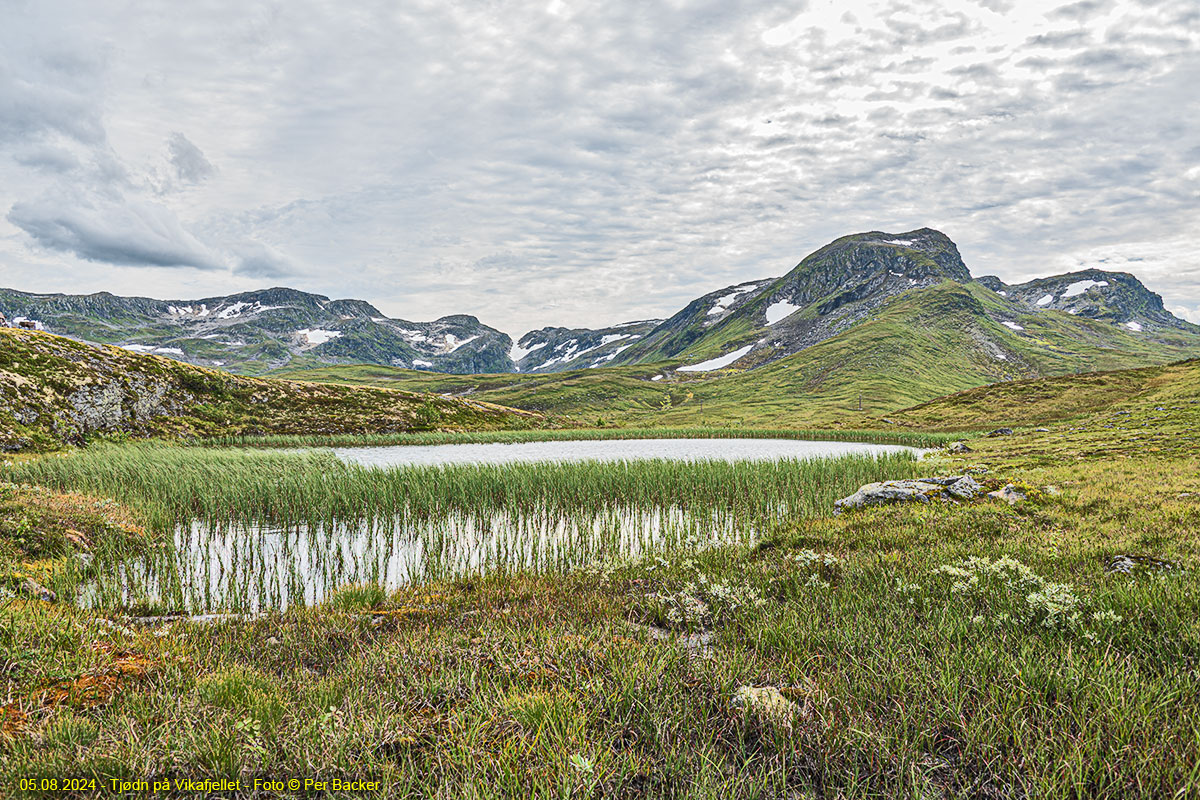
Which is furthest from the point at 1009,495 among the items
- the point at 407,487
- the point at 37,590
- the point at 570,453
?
the point at 570,453

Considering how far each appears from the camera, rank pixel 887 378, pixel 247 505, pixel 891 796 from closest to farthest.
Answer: pixel 891 796
pixel 247 505
pixel 887 378

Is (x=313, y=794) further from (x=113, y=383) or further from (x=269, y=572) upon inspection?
(x=113, y=383)

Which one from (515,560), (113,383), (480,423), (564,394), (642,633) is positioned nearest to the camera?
(642,633)

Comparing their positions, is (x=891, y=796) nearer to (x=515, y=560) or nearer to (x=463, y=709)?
(x=463, y=709)

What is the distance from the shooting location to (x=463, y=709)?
4.88m

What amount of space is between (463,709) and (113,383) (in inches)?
2711

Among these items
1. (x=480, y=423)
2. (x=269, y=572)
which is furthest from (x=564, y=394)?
(x=269, y=572)

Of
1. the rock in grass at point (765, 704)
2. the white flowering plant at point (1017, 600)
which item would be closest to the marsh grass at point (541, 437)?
the white flowering plant at point (1017, 600)

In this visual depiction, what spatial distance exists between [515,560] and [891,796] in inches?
478

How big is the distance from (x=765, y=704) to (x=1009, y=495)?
51.3ft

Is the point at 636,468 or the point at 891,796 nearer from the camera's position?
the point at 891,796

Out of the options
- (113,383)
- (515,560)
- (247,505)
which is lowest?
(515,560)

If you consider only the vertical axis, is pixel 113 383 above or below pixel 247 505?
above

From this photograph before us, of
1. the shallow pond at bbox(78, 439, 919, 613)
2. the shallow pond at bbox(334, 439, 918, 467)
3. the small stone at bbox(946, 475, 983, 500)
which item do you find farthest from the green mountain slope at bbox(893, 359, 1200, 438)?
the shallow pond at bbox(78, 439, 919, 613)
